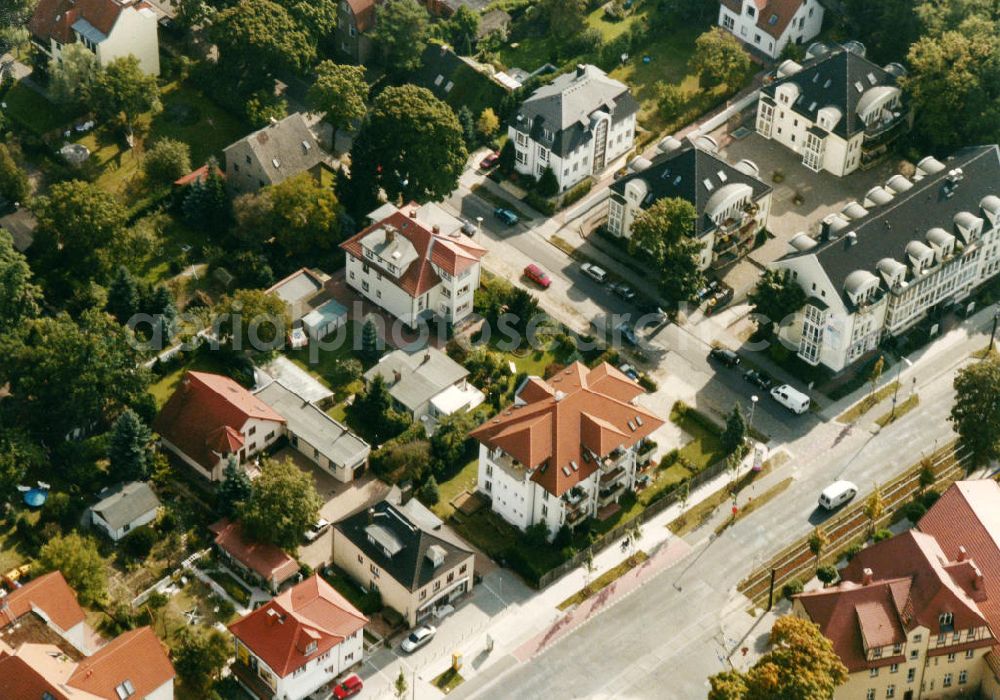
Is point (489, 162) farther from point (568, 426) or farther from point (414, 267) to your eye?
point (568, 426)

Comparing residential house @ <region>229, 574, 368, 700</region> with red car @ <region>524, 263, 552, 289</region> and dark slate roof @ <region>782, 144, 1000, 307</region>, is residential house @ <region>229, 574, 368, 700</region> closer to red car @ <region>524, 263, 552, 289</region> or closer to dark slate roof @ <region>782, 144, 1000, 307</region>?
red car @ <region>524, 263, 552, 289</region>

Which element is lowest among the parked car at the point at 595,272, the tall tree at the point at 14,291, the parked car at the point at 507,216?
the parked car at the point at 595,272

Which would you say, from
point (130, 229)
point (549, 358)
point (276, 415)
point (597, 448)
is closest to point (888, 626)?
point (597, 448)

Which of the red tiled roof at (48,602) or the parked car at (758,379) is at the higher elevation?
the red tiled roof at (48,602)

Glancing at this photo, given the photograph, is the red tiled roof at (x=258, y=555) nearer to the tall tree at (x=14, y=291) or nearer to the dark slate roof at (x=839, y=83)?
the tall tree at (x=14, y=291)

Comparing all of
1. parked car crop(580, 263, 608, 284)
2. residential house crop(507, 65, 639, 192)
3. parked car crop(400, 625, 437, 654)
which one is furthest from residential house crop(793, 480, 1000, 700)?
residential house crop(507, 65, 639, 192)

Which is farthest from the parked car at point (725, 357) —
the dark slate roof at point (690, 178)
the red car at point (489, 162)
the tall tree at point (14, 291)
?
the tall tree at point (14, 291)

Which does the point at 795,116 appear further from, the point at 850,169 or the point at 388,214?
the point at 388,214

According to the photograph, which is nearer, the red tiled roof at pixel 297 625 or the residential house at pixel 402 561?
the red tiled roof at pixel 297 625
